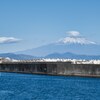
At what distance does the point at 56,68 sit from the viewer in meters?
131

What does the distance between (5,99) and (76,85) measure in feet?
90.5

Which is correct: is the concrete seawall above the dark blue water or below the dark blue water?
above

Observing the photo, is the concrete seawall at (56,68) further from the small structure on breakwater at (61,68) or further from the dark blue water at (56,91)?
the dark blue water at (56,91)

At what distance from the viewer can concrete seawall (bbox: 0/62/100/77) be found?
124688 millimetres

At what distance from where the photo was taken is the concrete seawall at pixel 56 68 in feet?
409

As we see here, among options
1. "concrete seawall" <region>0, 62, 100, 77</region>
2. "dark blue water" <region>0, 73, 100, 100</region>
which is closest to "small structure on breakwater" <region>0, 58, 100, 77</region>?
"concrete seawall" <region>0, 62, 100, 77</region>

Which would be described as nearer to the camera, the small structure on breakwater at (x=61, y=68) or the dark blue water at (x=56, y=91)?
the dark blue water at (x=56, y=91)

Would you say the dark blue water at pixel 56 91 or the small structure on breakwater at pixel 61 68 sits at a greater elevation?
the small structure on breakwater at pixel 61 68

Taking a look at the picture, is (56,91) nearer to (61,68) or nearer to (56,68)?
(61,68)

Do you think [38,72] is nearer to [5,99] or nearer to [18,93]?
[18,93]

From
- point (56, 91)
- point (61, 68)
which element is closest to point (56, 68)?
point (61, 68)

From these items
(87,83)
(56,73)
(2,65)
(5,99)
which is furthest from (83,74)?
(5,99)

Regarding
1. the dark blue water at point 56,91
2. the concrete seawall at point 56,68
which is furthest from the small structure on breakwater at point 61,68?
the dark blue water at point 56,91

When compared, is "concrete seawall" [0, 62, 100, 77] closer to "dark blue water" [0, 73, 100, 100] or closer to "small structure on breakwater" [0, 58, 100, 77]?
"small structure on breakwater" [0, 58, 100, 77]
